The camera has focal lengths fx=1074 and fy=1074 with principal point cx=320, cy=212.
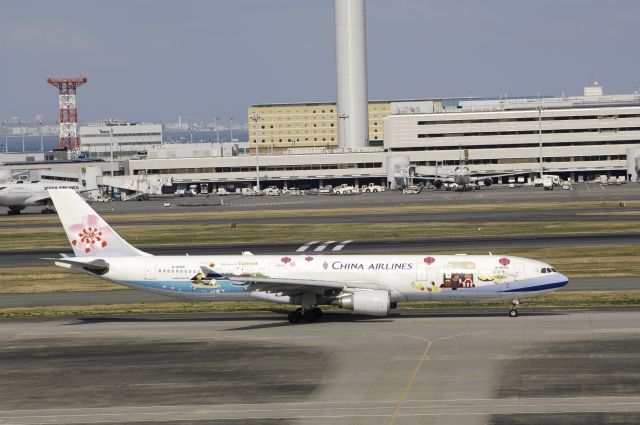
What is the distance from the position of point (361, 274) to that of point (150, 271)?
12.8 m

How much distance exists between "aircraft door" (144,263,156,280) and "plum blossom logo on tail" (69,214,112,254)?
3.33 metres

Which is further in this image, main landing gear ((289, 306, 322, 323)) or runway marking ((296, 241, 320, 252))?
runway marking ((296, 241, 320, 252))

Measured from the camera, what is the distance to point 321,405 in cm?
4388

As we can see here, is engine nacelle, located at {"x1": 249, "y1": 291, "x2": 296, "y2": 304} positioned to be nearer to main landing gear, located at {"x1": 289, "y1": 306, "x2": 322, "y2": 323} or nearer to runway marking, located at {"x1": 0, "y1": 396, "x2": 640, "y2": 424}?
main landing gear, located at {"x1": 289, "y1": 306, "x2": 322, "y2": 323}

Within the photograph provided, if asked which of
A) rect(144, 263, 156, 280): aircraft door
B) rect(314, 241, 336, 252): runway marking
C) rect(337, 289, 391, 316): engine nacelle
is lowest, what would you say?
rect(337, 289, 391, 316): engine nacelle

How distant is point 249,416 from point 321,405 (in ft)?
10.5

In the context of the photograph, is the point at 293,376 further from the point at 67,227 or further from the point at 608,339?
the point at 67,227

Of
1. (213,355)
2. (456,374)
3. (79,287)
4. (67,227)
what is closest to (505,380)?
(456,374)

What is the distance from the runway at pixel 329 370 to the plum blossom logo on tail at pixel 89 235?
15.2ft

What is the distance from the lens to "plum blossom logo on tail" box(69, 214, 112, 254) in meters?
66.2

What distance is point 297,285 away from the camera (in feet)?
202

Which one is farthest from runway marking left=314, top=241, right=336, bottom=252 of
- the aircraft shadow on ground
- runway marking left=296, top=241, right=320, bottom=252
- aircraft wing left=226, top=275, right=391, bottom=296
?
aircraft wing left=226, top=275, right=391, bottom=296

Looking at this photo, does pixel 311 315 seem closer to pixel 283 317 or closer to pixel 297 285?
pixel 297 285

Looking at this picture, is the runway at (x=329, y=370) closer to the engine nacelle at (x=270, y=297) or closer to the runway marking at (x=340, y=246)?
the engine nacelle at (x=270, y=297)
